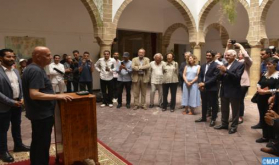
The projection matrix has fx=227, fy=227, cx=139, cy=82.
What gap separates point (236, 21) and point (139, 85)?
8.28 metres

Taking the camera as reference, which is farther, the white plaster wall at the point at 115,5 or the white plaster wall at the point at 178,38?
the white plaster wall at the point at 178,38

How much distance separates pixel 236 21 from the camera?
12000 millimetres

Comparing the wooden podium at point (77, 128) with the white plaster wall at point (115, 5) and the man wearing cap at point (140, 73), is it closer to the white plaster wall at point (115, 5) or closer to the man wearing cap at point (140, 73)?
the man wearing cap at point (140, 73)

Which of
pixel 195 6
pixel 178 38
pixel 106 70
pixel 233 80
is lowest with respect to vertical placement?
pixel 233 80

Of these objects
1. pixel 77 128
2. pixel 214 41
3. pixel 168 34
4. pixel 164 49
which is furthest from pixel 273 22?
pixel 77 128

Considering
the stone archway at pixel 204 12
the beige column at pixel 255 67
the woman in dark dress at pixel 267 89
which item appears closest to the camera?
the woman in dark dress at pixel 267 89

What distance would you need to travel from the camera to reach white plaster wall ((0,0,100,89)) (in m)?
8.58

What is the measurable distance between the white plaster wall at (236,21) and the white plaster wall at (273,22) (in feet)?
3.55

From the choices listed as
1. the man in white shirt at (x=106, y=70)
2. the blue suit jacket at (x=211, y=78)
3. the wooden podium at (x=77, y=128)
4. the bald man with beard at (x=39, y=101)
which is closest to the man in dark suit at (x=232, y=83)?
the blue suit jacket at (x=211, y=78)

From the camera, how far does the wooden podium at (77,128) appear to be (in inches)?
104

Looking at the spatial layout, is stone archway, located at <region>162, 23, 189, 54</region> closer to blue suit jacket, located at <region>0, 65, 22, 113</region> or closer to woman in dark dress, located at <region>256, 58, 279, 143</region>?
woman in dark dress, located at <region>256, 58, 279, 143</region>

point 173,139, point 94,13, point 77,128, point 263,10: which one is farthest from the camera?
point 263,10

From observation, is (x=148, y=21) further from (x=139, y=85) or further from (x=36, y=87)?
(x=36, y=87)

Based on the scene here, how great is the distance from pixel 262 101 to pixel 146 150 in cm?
222
